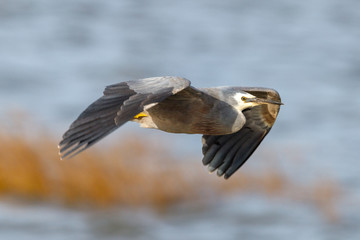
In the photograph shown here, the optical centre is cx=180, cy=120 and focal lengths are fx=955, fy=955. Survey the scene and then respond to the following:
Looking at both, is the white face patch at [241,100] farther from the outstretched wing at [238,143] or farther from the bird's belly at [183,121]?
the outstretched wing at [238,143]

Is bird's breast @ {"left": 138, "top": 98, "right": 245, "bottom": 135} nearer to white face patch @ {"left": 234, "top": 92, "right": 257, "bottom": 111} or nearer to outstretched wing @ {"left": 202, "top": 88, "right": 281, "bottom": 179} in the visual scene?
white face patch @ {"left": 234, "top": 92, "right": 257, "bottom": 111}

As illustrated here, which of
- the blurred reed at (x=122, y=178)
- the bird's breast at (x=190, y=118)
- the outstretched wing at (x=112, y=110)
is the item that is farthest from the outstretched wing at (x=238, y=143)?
the blurred reed at (x=122, y=178)

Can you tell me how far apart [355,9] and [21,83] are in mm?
14080

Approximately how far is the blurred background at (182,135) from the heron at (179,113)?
8377mm

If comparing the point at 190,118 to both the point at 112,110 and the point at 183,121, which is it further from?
the point at 112,110

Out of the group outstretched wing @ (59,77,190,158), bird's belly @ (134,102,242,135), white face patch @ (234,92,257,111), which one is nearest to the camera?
outstretched wing @ (59,77,190,158)

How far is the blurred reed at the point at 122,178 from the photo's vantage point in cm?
1703

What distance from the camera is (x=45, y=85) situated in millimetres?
26016

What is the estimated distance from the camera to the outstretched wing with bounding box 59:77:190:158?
696 centimetres

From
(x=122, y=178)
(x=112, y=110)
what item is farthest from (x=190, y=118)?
(x=122, y=178)

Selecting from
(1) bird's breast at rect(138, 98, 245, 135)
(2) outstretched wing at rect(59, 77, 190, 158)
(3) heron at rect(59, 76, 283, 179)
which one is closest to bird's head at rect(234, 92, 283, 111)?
(3) heron at rect(59, 76, 283, 179)

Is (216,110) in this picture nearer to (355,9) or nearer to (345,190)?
(345,190)

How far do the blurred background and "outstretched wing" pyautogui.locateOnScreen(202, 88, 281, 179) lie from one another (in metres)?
8.31

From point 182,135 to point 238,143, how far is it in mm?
12744
